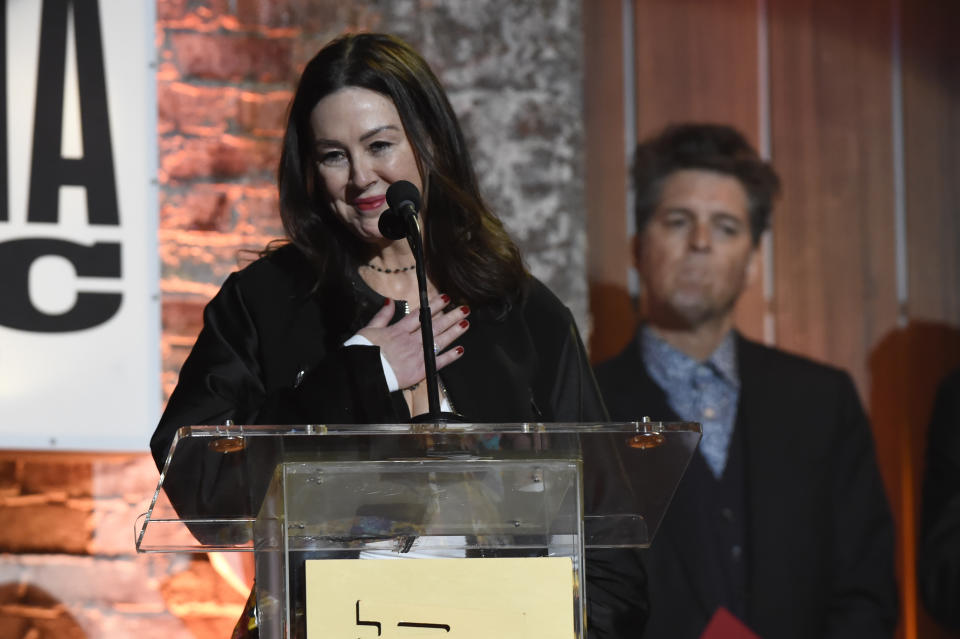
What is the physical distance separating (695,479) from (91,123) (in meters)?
1.46

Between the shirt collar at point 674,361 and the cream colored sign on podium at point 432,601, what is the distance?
173 centimetres

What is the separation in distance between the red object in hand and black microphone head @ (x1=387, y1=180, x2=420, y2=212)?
4.88 ft

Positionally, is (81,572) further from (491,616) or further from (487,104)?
(491,616)

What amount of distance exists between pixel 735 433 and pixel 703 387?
123 mm

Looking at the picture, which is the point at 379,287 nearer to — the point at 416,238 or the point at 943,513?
the point at 416,238

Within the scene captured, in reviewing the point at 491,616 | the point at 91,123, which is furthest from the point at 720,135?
the point at 491,616

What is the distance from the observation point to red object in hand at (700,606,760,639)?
9.00 ft

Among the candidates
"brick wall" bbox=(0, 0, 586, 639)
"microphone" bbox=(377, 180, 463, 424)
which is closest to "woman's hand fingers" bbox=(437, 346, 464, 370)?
"microphone" bbox=(377, 180, 463, 424)

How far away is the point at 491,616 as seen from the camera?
1195 mm

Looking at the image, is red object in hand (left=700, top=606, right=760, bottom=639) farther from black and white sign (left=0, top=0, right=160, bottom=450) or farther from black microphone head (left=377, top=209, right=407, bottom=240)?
black microphone head (left=377, top=209, right=407, bottom=240)

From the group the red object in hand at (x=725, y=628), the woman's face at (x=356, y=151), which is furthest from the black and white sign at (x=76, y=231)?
the red object in hand at (x=725, y=628)

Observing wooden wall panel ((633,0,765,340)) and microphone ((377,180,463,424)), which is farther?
wooden wall panel ((633,0,765,340))

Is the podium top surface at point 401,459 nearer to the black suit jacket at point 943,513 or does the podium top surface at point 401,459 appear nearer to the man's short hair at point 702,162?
the man's short hair at point 702,162

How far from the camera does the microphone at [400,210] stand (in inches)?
62.7
